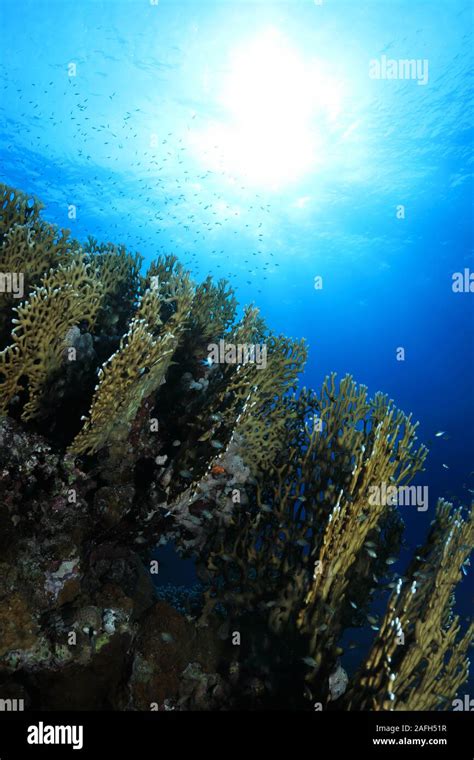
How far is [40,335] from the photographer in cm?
439

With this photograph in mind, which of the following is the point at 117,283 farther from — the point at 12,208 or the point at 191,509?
the point at 191,509

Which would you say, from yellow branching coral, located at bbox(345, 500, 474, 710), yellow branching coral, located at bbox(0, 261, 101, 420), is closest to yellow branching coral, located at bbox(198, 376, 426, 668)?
yellow branching coral, located at bbox(345, 500, 474, 710)

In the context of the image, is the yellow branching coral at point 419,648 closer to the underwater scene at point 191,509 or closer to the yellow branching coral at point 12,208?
the underwater scene at point 191,509

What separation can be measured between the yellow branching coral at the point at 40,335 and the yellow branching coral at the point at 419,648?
14.7 ft

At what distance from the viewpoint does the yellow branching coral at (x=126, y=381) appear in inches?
166

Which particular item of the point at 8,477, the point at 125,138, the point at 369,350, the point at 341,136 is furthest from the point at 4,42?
the point at 369,350

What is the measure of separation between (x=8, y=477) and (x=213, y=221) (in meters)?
41.0

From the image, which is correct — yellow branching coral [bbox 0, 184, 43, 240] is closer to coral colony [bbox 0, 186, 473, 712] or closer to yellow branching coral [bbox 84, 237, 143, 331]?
coral colony [bbox 0, 186, 473, 712]

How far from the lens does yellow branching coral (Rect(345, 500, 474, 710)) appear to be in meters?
4.41

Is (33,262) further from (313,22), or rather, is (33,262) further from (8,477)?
(313,22)

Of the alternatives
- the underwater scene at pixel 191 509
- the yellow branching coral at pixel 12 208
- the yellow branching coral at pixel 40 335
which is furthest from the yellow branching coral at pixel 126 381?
the yellow branching coral at pixel 12 208

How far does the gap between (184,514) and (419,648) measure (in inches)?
124

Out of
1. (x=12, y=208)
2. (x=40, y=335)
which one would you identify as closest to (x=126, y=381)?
(x=40, y=335)

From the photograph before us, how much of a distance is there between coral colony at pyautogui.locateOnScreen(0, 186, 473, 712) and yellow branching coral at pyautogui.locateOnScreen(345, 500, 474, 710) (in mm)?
24
